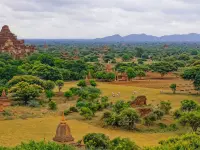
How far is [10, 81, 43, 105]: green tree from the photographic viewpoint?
1635 inches

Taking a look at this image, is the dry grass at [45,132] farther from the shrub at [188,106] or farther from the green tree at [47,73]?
the green tree at [47,73]

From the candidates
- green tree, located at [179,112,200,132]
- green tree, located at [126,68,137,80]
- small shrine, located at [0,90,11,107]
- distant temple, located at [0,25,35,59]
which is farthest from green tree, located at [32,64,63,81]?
distant temple, located at [0,25,35,59]

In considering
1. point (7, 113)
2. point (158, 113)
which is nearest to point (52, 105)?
point (7, 113)

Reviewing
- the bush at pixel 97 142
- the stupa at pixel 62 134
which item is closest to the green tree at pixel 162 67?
the bush at pixel 97 142

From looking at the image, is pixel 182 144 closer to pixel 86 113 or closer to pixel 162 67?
pixel 86 113

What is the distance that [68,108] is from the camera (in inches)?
1587

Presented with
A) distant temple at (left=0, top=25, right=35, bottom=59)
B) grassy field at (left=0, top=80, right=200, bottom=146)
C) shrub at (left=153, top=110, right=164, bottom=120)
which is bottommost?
grassy field at (left=0, top=80, right=200, bottom=146)

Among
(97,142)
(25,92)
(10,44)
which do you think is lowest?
(97,142)

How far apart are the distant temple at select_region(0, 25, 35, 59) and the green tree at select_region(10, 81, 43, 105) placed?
179ft

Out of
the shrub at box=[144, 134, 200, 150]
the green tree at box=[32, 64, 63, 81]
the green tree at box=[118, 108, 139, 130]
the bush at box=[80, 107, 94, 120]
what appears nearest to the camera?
the shrub at box=[144, 134, 200, 150]

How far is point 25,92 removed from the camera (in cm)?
4162

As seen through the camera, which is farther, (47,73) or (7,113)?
(47,73)

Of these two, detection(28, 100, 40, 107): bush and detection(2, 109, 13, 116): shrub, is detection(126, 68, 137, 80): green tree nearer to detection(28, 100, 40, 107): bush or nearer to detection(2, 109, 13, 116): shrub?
detection(28, 100, 40, 107): bush

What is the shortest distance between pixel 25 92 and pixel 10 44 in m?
61.9
